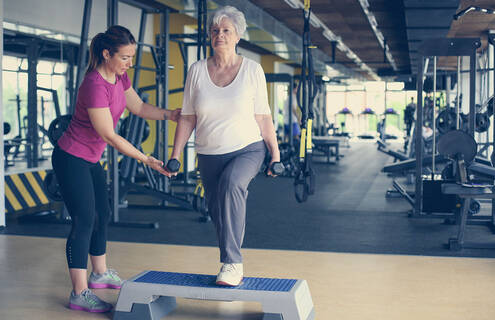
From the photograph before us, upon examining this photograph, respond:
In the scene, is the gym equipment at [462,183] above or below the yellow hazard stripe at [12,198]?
above

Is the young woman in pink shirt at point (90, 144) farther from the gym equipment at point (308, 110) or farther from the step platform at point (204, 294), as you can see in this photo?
the gym equipment at point (308, 110)

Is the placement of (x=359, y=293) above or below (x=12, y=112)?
below

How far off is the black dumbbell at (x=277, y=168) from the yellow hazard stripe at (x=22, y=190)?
390 cm

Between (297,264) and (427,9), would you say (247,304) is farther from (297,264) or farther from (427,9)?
(427,9)

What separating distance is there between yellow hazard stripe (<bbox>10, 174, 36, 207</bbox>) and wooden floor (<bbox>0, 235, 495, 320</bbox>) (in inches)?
59.3

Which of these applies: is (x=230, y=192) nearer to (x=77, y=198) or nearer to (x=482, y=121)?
(x=77, y=198)

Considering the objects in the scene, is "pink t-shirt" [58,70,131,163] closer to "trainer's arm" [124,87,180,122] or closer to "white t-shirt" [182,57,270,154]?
"trainer's arm" [124,87,180,122]

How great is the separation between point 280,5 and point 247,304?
647 centimetres

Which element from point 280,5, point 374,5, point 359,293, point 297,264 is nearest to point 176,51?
point 280,5

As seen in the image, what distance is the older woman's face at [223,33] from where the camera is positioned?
2.48m

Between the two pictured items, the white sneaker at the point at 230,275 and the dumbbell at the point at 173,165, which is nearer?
the white sneaker at the point at 230,275

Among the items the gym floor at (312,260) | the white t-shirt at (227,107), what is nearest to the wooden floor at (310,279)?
the gym floor at (312,260)

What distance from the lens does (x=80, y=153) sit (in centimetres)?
271

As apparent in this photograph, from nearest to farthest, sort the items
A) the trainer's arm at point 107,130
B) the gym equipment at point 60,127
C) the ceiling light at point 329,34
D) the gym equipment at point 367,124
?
the trainer's arm at point 107,130
the gym equipment at point 60,127
the ceiling light at point 329,34
the gym equipment at point 367,124
